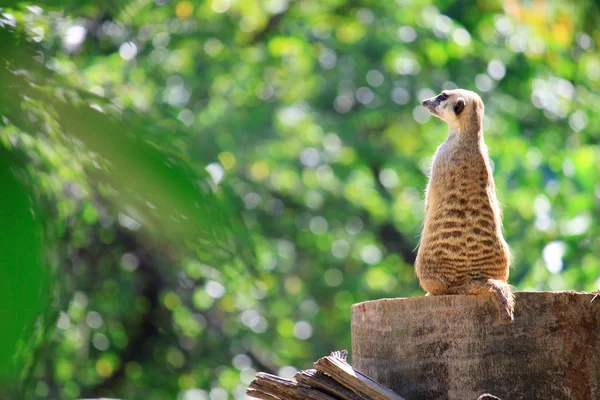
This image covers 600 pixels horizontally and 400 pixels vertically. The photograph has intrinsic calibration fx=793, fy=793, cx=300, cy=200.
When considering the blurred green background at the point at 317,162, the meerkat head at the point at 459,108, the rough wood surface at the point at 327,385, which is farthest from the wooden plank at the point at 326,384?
the blurred green background at the point at 317,162

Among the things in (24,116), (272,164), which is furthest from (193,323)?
(24,116)

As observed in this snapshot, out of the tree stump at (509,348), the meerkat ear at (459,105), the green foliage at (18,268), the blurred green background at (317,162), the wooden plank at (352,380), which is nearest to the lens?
the green foliage at (18,268)

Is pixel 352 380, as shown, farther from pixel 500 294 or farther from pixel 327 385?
pixel 500 294

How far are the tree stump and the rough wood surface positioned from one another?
18 centimetres

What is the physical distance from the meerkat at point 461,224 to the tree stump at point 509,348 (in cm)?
16

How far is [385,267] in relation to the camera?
9234 millimetres

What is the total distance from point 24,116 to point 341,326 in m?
8.85

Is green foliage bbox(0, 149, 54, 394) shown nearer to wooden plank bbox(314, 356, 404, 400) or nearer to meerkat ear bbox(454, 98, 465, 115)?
wooden plank bbox(314, 356, 404, 400)

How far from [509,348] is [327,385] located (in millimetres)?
488

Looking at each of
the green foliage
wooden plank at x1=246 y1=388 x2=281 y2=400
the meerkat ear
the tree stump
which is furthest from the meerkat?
the green foliage

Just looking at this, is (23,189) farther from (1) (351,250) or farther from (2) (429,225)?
(1) (351,250)

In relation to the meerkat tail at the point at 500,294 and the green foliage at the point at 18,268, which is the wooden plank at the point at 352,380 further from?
the green foliage at the point at 18,268

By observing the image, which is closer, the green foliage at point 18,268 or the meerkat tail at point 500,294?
the green foliage at point 18,268

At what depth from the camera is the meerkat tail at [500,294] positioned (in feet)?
6.68
